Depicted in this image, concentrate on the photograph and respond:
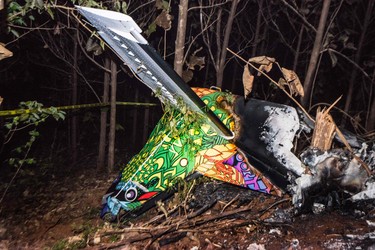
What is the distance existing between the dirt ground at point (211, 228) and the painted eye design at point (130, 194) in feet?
1.01

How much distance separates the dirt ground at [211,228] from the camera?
8.60 feet

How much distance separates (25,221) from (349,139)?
4.79 meters

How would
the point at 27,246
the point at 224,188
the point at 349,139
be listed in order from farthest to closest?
the point at 224,188 < the point at 27,246 < the point at 349,139

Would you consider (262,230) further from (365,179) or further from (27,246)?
(27,246)

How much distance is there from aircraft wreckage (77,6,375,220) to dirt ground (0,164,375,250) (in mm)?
225

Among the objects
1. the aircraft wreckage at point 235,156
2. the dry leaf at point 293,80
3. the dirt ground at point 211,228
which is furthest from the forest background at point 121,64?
the dirt ground at point 211,228

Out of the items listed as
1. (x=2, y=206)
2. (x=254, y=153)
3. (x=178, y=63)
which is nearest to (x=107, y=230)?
(x=254, y=153)

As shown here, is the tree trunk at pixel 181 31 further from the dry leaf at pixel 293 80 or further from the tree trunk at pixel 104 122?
the tree trunk at pixel 104 122


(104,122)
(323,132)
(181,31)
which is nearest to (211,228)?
(323,132)

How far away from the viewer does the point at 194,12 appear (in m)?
8.98

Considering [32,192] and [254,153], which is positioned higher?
[254,153]

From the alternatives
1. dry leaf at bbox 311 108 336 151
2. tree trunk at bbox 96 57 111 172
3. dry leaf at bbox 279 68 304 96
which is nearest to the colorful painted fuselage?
dry leaf at bbox 311 108 336 151

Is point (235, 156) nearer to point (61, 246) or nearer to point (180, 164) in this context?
point (180, 164)

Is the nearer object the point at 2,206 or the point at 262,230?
the point at 262,230
